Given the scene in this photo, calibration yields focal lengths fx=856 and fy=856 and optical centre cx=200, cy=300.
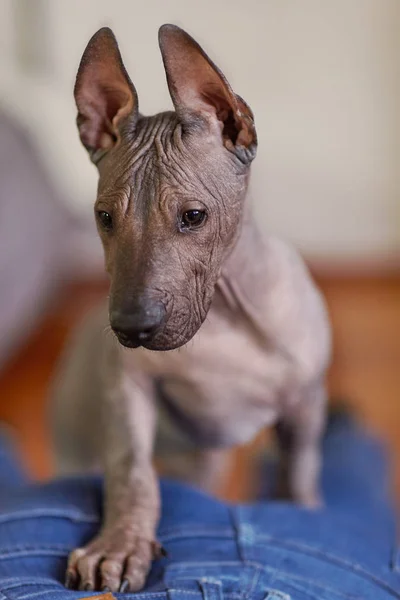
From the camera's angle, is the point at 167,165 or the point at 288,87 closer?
the point at 167,165

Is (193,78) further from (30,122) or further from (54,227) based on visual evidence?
(30,122)

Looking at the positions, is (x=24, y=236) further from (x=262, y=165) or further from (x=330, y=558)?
(x=330, y=558)

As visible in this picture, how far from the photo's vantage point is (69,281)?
10.6ft

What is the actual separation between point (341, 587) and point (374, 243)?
2356 mm

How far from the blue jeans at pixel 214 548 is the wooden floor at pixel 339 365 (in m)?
0.97

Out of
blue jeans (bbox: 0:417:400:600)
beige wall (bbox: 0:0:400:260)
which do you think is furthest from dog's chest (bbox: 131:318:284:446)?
beige wall (bbox: 0:0:400:260)

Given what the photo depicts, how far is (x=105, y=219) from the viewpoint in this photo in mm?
1084

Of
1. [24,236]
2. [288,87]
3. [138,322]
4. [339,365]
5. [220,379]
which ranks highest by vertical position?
[288,87]

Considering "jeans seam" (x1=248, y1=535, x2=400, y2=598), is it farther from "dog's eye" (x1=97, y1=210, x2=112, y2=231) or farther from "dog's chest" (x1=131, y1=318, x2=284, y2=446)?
"dog's eye" (x1=97, y1=210, x2=112, y2=231)

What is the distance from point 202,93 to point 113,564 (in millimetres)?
613

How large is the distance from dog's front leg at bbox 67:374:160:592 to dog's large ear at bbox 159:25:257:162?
0.44 meters

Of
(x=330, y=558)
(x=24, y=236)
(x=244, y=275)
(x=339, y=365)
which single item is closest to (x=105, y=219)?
(x=244, y=275)

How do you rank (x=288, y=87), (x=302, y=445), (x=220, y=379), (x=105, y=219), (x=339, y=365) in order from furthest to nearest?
(x=288, y=87)
(x=339, y=365)
(x=302, y=445)
(x=220, y=379)
(x=105, y=219)

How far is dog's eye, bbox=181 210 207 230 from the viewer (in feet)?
3.43
